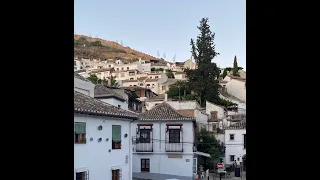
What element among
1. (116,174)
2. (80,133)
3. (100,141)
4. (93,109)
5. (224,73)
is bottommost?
(116,174)

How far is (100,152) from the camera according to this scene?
725cm

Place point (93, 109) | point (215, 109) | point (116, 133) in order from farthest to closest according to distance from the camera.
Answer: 1. point (215, 109)
2. point (116, 133)
3. point (93, 109)

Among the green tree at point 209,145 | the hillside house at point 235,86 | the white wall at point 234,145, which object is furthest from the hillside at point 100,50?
the white wall at point 234,145

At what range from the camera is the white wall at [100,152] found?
6.75 meters

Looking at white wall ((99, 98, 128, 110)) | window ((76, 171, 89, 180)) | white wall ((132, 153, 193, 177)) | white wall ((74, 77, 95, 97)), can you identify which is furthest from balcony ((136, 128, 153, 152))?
window ((76, 171, 89, 180))

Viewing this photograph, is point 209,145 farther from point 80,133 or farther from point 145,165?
point 80,133

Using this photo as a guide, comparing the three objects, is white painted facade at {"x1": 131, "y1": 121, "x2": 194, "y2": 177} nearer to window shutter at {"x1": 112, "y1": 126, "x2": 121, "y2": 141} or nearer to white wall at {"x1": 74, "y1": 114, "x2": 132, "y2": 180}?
white wall at {"x1": 74, "y1": 114, "x2": 132, "y2": 180}

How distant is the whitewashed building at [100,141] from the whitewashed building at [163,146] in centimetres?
198

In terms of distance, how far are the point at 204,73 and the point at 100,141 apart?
938 cm

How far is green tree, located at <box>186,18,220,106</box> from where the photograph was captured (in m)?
15.7

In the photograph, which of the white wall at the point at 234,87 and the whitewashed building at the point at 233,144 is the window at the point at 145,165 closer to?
the whitewashed building at the point at 233,144

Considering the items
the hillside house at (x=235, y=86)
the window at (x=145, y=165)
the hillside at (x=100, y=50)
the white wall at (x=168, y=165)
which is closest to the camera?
the white wall at (x=168, y=165)

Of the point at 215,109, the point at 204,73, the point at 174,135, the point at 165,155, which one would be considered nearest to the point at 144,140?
the point at 165,155
